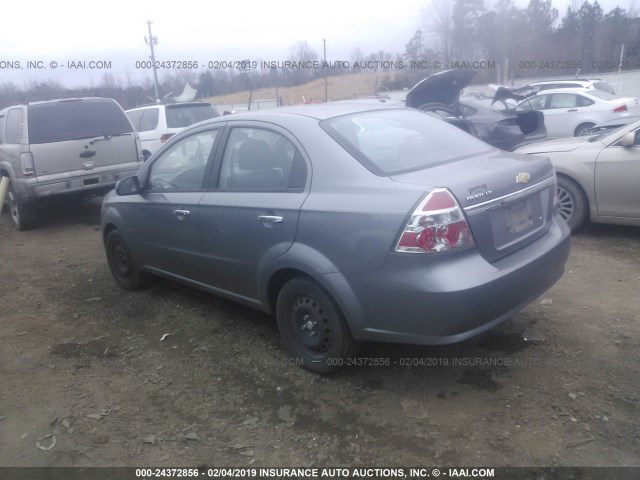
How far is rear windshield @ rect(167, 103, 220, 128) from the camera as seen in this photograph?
11.0 meters

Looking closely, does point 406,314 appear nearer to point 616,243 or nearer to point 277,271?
point 277,271

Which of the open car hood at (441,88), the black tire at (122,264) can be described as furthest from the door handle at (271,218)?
the open car hood at (441,88)

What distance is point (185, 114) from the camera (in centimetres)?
1108

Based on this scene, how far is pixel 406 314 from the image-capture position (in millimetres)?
2836

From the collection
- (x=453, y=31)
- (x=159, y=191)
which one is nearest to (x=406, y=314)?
(x=159, y=191)

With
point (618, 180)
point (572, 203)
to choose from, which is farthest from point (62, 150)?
point (618, 180)

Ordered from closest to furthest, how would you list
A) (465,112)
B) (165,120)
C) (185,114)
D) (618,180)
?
(618,180), (465,112), (165,120), (185,114)

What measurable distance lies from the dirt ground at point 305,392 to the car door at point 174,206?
1.73ft

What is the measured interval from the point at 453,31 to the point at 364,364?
31.7m

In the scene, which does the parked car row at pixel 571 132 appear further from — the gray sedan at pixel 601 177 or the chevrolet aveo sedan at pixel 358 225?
the chevrolet aveo sedan at pixel 358 225

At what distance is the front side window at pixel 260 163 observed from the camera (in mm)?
3377

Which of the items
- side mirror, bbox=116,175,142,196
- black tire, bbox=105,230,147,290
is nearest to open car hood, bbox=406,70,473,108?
side mirror, bbox=116,175,142,196

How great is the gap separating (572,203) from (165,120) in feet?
26.6

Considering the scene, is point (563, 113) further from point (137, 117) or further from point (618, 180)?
point (137, 117)
